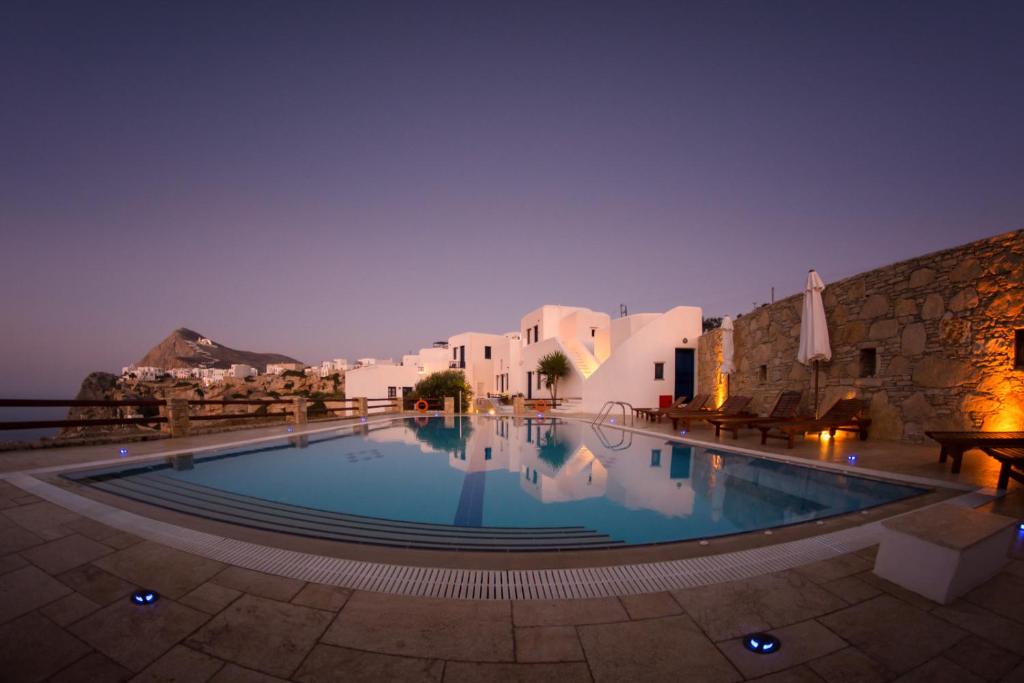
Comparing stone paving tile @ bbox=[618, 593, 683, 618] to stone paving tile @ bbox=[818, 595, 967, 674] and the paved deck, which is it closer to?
the paved deck

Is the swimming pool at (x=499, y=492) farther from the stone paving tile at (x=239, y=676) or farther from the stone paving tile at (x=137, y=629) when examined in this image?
the stone paving tile at (x=239, y=676)

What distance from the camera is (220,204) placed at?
771 inches

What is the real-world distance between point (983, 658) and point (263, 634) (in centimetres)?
333

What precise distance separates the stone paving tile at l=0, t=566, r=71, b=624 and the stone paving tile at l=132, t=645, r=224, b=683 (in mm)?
1058

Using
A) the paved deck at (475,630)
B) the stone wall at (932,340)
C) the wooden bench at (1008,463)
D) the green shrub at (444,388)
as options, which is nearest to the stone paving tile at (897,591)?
the paved deck at (475,630)

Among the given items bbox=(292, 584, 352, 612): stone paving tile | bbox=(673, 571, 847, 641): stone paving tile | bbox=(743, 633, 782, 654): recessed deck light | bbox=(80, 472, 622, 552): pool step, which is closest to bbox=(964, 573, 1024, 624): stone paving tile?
bbox=(673, 571, 847, 641): stone paving tile

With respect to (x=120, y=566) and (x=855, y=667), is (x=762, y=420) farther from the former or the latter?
(x=120, y=566)

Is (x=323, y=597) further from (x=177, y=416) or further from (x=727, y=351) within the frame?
(x=727, y=351)

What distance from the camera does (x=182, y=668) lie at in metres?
1.65

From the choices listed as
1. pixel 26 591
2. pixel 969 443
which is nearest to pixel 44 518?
pixel 26 591

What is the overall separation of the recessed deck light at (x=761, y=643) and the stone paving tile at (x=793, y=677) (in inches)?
5.4

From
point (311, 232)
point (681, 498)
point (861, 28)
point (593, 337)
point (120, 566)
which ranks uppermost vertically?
point (861, 28)

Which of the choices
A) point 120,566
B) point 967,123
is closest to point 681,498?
point 120,566

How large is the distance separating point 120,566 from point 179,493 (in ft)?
9.03
